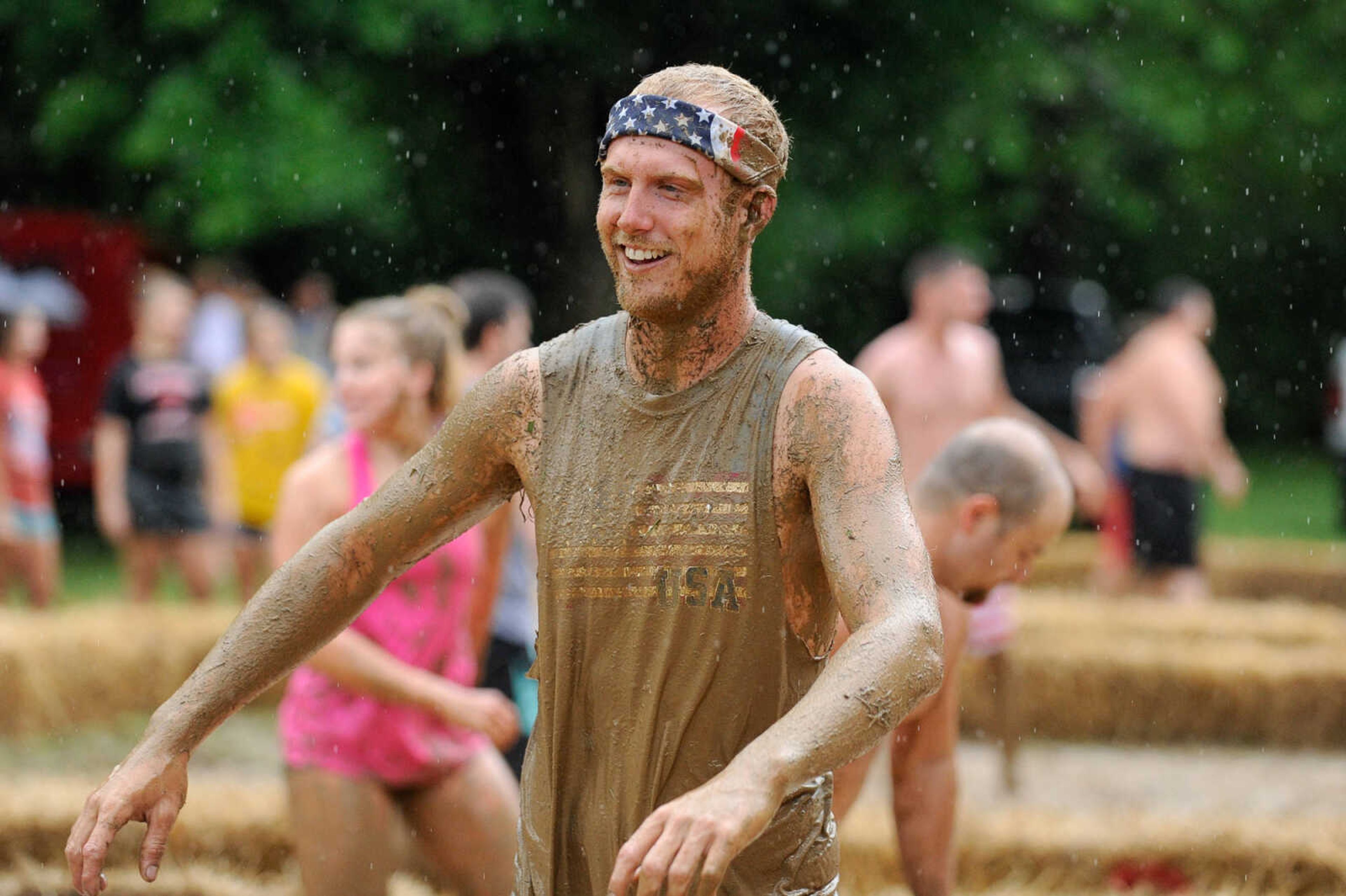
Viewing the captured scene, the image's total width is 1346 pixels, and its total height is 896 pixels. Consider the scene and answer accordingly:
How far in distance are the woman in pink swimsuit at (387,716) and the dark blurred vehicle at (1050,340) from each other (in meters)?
16.1

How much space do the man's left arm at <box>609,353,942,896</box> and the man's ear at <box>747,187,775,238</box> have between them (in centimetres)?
24

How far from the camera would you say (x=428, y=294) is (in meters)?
5.91

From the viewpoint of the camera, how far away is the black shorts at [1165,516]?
40.4ft

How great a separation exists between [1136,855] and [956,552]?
9.32 feet

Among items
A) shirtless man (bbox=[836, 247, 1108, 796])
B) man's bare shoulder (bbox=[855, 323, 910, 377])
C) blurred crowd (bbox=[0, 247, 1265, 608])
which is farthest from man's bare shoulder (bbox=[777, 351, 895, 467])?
man's bare shoulder (bbox=[855, 323, 910, 377])

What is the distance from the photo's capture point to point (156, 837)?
9.65 ft

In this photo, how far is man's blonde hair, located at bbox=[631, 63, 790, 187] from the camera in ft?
9.68

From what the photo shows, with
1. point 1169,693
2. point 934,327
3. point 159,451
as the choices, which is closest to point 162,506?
point 159,451

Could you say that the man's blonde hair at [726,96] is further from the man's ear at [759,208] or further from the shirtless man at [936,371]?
the shirtless man at [936,371]

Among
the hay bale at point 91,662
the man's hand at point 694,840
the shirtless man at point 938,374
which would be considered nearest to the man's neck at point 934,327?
the shirtless man at point 938,374

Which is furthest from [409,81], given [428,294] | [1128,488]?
[428,294]

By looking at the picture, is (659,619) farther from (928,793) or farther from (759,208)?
(928,793)

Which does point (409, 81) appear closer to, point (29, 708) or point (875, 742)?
point (29, 708)

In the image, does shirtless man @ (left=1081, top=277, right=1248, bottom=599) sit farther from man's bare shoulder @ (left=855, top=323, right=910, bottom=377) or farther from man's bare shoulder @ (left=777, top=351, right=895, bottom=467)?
man's bare shoulder @ (left=777, top=351, right=895, bottom=467)
